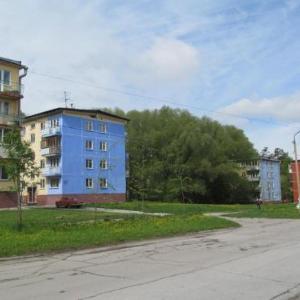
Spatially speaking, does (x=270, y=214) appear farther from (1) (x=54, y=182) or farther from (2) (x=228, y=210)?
(1) (x=54, y=182)

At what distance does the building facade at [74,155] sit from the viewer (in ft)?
216

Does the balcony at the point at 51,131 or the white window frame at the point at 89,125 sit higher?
the white window frame at the point at 89,125

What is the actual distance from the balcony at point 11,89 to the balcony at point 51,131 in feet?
48.4

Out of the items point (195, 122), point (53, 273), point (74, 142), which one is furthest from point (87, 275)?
point (195, 122)

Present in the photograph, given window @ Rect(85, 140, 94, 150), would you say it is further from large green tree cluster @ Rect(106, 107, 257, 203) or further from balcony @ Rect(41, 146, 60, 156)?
large green tree cluster @ Rect(106, 107, 257, 203)

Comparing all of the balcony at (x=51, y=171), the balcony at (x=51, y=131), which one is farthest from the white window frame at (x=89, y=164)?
the balcony at (x=51, y=131)

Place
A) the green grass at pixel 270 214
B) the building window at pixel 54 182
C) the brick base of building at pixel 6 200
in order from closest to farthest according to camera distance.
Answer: the green grass at pixel 270 214, the brick base of building at pixel 6 200, the building window at pixel 54 182

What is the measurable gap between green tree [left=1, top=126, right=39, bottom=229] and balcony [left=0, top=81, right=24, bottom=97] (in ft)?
105

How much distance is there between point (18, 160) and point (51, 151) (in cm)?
4805

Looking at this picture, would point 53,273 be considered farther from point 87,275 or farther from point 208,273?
point 208,273

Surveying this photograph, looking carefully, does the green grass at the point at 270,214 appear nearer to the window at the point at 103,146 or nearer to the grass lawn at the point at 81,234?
the grass lawn at the point at 81,234

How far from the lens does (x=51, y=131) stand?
6681 cm

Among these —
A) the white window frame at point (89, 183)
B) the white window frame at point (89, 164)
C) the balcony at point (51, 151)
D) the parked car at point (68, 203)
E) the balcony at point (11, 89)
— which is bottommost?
the parked car at point (68, 203)

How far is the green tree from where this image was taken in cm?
1944
